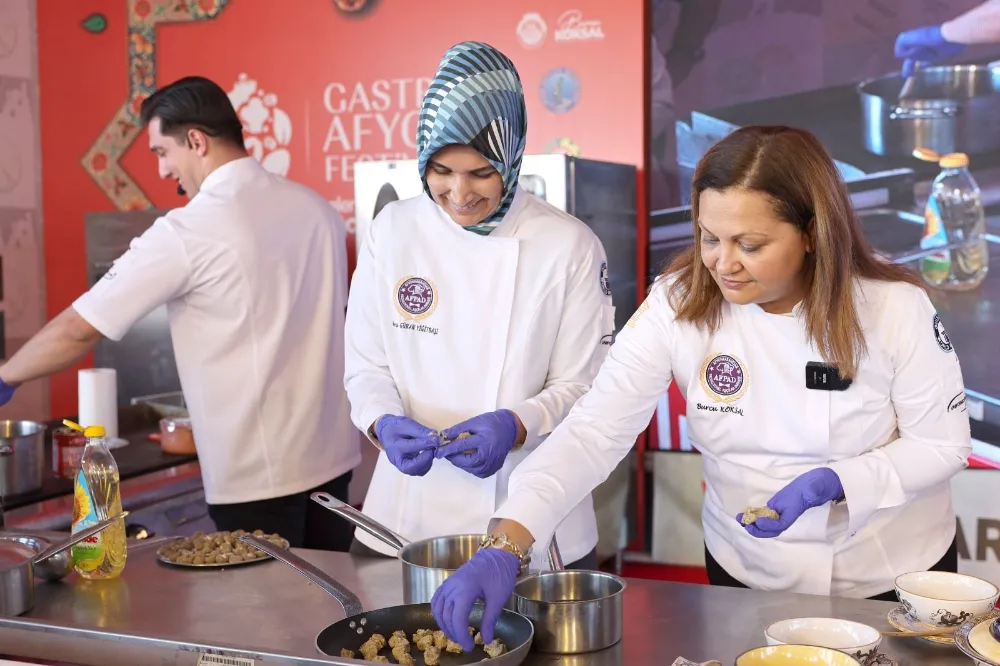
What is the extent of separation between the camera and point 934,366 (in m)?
1.77

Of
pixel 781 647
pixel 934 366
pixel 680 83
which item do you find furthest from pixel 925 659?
pixel 680 83

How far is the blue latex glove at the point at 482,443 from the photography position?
1.96 m

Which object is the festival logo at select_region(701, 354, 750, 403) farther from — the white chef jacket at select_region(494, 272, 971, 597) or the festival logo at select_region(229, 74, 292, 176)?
the festival logo at select_region(229, 74, 292, 176)

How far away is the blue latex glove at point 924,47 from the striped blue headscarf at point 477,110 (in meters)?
2.61

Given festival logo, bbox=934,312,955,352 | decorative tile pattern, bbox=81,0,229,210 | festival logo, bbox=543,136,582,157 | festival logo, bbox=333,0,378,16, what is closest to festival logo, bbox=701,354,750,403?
festival logo, bbox=934,312,955,352

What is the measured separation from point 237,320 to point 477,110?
1017 mm

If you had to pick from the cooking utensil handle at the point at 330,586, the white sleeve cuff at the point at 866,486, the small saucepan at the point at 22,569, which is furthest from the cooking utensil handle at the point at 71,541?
the white sleeve cuff at the point at 866,486

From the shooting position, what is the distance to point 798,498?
1.69 metres

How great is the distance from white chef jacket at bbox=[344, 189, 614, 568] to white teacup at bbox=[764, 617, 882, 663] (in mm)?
706

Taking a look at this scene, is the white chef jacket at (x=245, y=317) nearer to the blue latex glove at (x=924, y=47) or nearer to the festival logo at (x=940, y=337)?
the festival logo at (x=940, y=337)

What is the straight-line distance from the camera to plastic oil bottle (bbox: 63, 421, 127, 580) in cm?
182

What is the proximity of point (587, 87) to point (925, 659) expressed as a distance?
3.44 metres

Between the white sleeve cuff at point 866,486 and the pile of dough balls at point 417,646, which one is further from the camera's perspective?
the white sleeve cuff at point 866,486

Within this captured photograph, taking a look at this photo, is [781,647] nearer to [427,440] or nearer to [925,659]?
[925,659]
